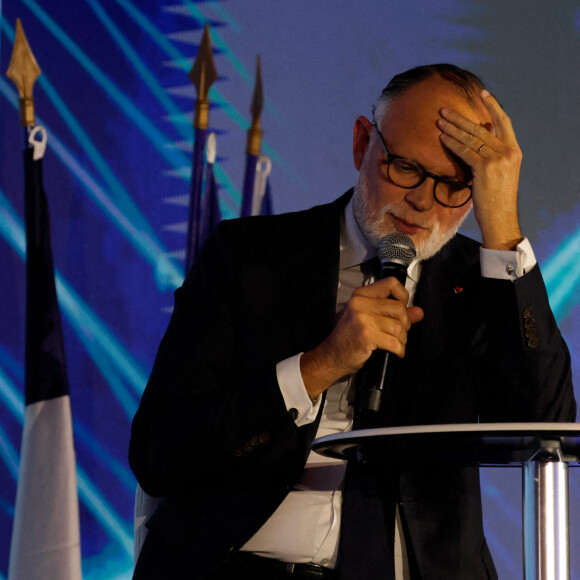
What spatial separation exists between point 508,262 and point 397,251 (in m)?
0.25

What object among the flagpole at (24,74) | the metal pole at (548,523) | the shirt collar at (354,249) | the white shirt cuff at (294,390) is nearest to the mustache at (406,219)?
the shirt collar at (354,249)

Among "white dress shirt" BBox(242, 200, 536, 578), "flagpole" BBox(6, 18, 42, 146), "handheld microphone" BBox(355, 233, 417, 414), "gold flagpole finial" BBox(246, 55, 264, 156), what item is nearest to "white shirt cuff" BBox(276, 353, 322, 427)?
"white dress shirt" BBox(242, 200, 536, 578)

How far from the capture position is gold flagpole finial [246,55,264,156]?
3.13m

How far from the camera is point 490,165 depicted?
1.91 m

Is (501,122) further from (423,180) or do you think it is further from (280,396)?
(280,396)

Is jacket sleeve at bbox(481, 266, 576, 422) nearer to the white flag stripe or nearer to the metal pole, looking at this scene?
the metal pole

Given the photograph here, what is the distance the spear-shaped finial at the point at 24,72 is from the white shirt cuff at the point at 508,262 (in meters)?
2.02

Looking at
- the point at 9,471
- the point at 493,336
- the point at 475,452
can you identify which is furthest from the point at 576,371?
the point at 9,471

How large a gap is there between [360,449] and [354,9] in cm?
222

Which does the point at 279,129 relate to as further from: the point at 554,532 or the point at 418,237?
the point at 554,532

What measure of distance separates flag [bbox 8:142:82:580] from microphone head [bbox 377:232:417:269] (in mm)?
1550

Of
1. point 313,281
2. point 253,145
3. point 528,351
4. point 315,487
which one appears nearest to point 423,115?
point 313,281

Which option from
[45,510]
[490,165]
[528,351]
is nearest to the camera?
[528,351]

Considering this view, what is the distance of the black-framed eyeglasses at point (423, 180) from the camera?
1956 millimetres
